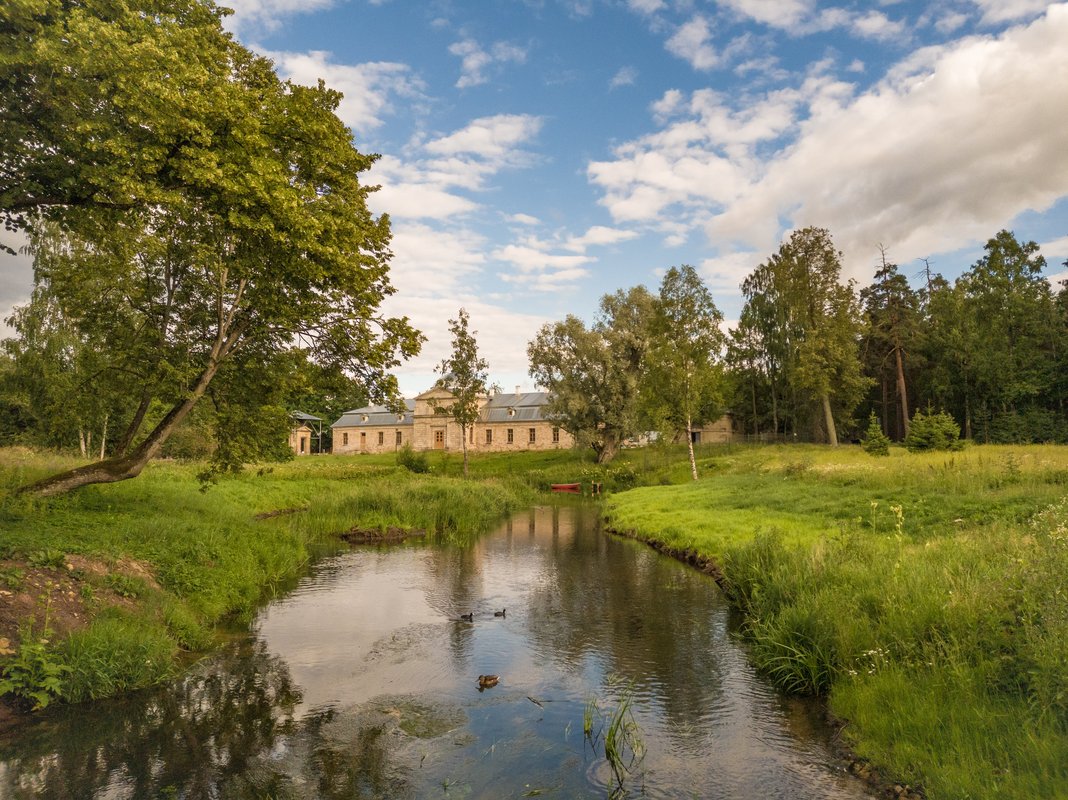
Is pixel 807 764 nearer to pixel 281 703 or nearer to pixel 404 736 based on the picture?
pixel 404 736

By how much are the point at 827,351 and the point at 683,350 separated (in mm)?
16170

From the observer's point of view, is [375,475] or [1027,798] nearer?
[1027,798]

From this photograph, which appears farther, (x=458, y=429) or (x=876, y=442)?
(x=458, y=429)

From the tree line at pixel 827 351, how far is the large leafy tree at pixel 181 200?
27.4 metres

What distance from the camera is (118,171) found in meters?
10.7

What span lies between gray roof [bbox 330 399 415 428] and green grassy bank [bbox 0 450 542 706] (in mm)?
65608

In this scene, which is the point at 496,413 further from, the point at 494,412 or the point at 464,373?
the point at 464,373

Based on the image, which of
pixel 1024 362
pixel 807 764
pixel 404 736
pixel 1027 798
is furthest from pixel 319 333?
pixel 1024 362

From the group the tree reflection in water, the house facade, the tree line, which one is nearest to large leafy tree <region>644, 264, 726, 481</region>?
the tree line

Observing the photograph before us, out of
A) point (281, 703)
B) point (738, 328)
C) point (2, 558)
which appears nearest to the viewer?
point (281, 703)

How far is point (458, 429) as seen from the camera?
82.4 m

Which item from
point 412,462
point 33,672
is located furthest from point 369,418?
point 33,672

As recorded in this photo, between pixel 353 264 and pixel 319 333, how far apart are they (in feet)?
13.2

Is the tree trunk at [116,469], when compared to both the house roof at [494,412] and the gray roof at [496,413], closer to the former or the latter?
the house roof at [494,412]
